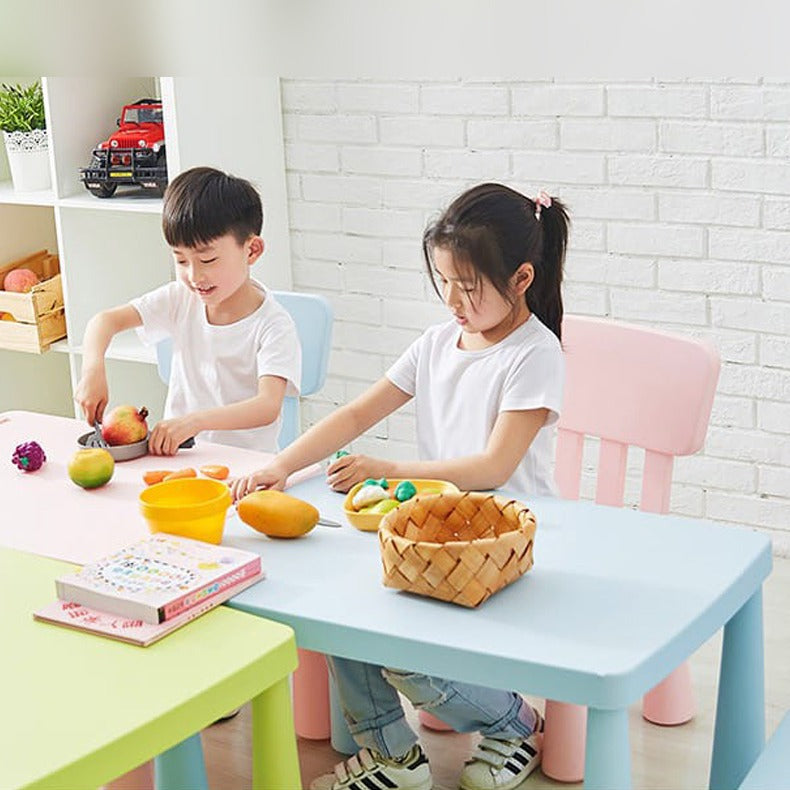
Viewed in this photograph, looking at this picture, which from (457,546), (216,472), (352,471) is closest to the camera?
(457,546)

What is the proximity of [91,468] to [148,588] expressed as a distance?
0.47 m

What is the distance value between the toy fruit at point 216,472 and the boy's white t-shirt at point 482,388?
339 mm

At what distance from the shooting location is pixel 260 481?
1736 millimetres

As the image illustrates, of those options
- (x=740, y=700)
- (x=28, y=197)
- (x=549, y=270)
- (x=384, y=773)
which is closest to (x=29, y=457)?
(x=384, y=773)

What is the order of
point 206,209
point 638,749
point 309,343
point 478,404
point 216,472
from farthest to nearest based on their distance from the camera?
1. point 309,343
2. point 206,209
3. point 638,749
4. point 478,404
5. point 216,472

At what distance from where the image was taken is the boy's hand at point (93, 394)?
2123 mm

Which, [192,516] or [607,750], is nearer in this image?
[607,750]

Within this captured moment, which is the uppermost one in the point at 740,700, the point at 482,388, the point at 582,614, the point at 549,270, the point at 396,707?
the point at 549,270

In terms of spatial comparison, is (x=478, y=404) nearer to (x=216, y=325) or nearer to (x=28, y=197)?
(x=216, y=325)

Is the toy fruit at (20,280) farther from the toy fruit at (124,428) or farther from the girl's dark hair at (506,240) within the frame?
the girl's dark hair at (506,240)

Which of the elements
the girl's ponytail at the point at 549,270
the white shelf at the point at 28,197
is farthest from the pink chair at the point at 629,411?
the white shelf at the point at 28,197

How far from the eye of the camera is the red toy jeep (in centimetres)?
300

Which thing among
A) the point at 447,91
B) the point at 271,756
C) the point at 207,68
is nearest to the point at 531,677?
the point at 271,756

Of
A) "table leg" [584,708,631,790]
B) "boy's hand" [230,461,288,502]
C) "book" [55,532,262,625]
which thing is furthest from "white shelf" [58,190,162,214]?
"table leg" [584,708,631,790]
